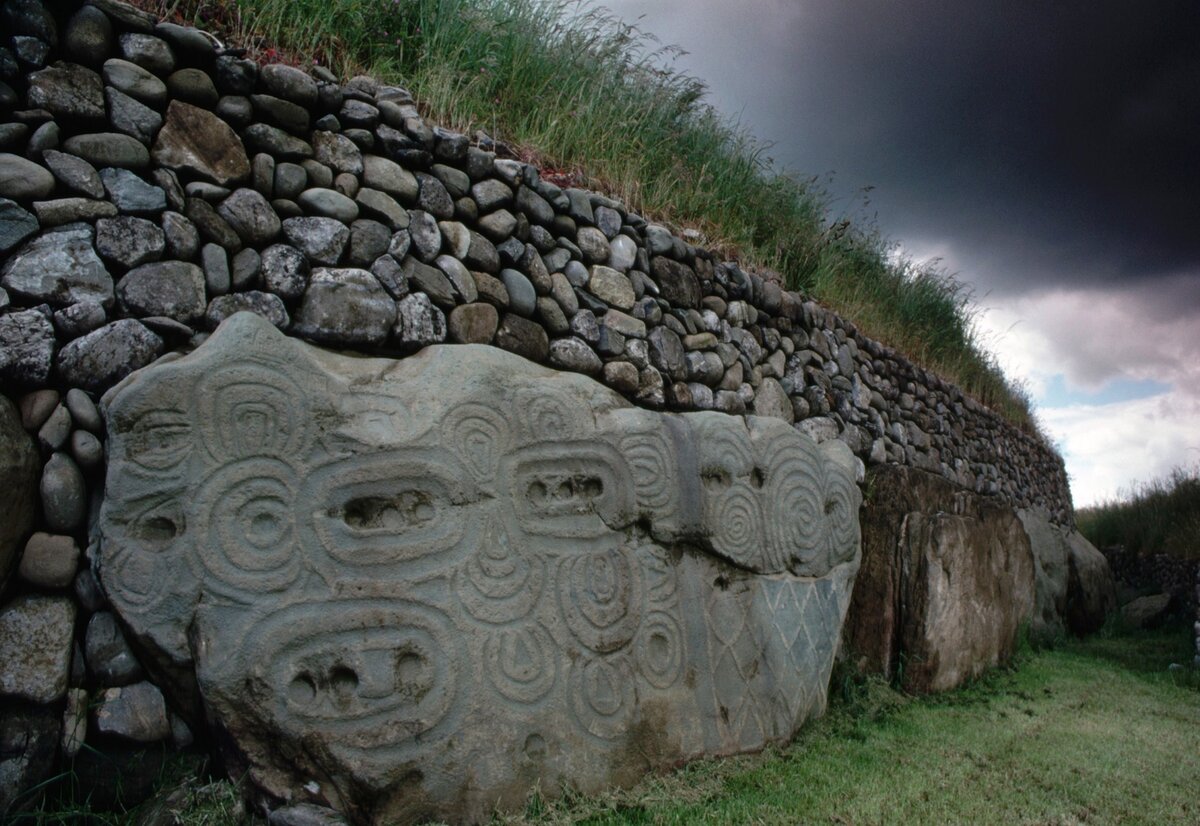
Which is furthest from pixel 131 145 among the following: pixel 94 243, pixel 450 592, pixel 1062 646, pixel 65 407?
pixel 1062 646

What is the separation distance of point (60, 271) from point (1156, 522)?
12.4m

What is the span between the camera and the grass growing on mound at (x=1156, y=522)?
1005 centimetres

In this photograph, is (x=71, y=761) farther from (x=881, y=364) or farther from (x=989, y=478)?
(x=989, y=478)

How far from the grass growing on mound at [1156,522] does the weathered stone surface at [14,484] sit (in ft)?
36.3

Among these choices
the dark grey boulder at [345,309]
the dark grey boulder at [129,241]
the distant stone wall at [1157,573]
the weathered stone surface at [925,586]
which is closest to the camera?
the dark grey boulder at [129,241]

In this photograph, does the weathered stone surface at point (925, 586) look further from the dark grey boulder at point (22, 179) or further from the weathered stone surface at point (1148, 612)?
the dark grey boulder at point (22, 179)

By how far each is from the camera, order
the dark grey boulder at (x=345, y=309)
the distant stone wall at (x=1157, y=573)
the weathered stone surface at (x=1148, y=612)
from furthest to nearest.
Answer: the distant stone wall at (x=1157, y=573), the weathered stone surface at (x=1148, y=612), the dark grey boulder at (x=345, y=309)

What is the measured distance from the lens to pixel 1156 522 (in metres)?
10.9

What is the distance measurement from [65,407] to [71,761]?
1.08 m

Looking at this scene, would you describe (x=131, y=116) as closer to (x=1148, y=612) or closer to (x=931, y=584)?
(x=931, y=584)

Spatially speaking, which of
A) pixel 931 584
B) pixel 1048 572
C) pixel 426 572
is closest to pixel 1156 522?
pixel 1048 572

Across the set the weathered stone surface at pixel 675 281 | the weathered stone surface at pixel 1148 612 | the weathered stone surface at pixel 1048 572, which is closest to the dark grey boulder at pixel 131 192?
the weathered stone surface at pixel 675 281

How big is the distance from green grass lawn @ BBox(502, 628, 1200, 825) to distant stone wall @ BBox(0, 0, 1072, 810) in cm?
159

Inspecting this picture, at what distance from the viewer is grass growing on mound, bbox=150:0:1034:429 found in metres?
3.89
